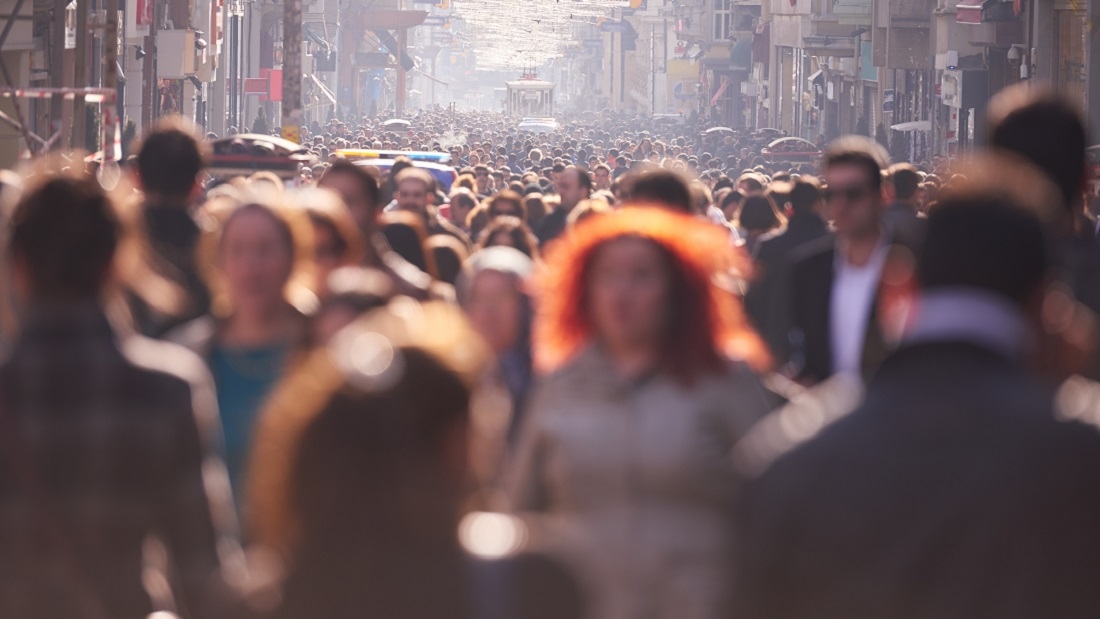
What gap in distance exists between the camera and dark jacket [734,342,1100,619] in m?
2.91

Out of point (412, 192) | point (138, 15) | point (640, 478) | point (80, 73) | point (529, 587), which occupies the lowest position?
point (640, 478)

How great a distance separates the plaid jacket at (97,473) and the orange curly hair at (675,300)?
1194mm

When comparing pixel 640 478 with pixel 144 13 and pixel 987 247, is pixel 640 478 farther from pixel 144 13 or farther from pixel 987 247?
pixel 144 13

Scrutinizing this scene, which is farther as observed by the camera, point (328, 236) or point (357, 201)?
point (357, 201)

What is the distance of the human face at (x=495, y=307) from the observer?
20.5 ft

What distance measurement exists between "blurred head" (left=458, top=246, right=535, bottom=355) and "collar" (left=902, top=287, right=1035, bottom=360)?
318cm

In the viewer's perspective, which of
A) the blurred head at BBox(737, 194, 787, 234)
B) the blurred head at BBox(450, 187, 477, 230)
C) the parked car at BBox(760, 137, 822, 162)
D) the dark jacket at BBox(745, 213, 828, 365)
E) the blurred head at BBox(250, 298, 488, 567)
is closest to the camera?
the blurred head at BBox(250, 298, 488, 567)

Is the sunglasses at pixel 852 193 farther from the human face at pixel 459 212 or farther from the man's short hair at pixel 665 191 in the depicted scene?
the human face at pixel 459 212

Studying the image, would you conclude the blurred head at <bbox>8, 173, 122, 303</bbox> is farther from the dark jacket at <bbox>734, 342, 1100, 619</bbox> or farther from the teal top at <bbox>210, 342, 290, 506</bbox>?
the dark jacket at <bbox>734, 342, 1100, 619</bbox>

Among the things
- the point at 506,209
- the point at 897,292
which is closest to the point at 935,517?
the point at 897,292

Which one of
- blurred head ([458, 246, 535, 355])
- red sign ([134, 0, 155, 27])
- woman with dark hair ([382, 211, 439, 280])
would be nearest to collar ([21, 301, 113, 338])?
blurred head ([458, 246, 535, 355])

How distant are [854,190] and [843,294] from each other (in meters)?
0.62

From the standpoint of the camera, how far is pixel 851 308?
6.75 meters

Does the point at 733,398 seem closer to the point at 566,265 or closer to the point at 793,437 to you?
the point at 566,265
